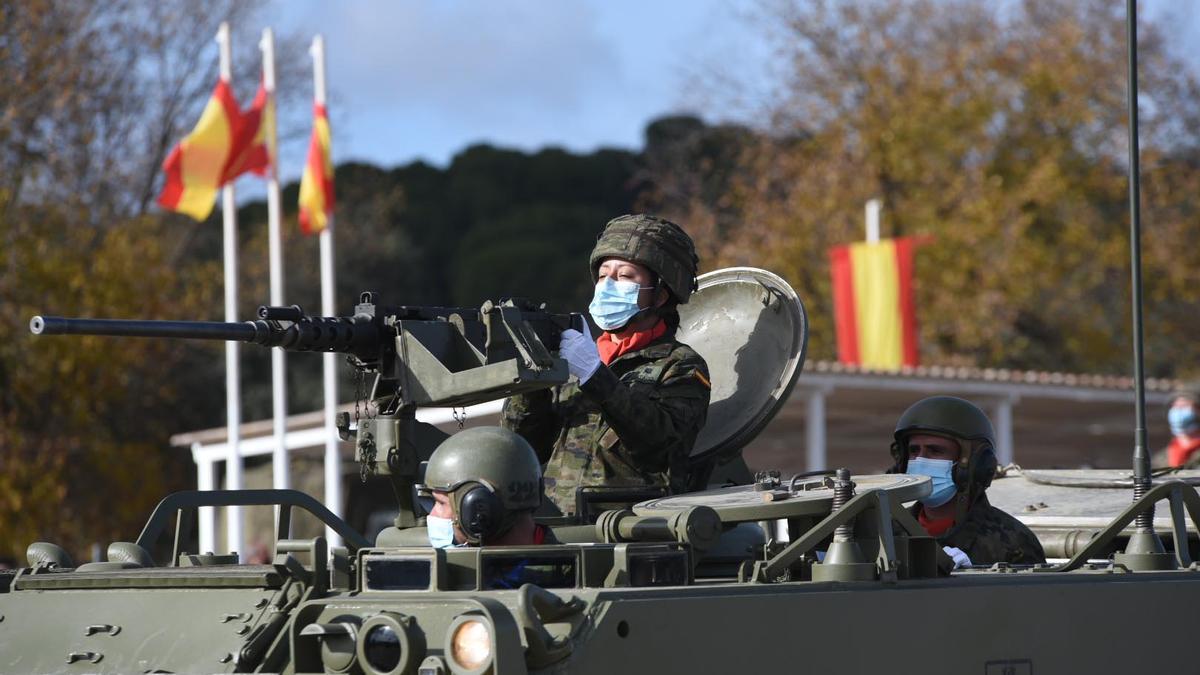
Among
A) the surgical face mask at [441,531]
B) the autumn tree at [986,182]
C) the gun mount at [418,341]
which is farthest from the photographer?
the autumn tree at [986,182]

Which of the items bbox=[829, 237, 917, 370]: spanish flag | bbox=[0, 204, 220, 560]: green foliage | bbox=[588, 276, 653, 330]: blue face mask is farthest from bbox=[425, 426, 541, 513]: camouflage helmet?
bbox=[829, 237, 917, 370]: spanish flag

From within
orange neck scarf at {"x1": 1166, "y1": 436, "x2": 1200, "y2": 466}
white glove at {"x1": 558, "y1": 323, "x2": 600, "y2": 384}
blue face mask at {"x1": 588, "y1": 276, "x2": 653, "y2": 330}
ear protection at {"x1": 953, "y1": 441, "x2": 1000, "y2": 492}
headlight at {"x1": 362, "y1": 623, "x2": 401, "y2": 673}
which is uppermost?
blue face mask at {"x1": 588, "y1": 276, "x2": 653, "y2": 330}

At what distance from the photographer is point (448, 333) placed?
6969 millimetres

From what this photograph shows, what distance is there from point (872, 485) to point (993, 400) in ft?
A: 67.9

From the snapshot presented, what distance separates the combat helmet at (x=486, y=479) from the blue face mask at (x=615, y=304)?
71.1 inches

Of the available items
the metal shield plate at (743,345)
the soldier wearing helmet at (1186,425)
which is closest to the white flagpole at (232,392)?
the soldier wearing helmet at (1186,425)

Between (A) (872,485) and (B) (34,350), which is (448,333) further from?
(B) (34,350)

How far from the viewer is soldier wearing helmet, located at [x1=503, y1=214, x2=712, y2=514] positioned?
7.41 metres

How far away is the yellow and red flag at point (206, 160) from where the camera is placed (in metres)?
24.9

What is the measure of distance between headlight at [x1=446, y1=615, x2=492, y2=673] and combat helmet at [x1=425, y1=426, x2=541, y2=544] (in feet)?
2.51

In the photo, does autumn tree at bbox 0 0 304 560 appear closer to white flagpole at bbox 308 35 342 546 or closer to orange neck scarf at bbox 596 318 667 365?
white flagpole at bbox 308 35 342 546

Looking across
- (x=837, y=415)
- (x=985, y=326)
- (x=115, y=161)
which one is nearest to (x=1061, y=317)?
(x=985, y=326)

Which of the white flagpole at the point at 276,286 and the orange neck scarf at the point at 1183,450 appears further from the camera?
the white flagpole at the point at 276,286

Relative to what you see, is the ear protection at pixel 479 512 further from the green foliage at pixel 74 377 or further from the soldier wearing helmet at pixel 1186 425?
the green foliage at pixel 74 377
